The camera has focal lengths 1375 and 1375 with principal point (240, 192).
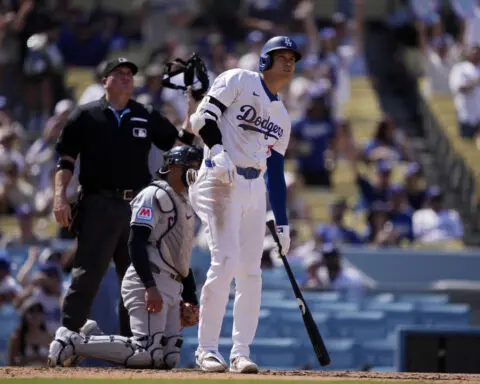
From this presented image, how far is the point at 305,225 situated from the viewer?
1464 centimetres

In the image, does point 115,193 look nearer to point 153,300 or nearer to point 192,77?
point 192,77

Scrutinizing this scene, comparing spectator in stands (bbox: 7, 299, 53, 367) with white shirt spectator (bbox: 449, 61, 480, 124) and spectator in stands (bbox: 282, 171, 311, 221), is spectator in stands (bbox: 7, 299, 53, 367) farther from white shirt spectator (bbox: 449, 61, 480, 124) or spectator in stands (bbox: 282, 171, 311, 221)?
white shirt spectator (bbox: 449, 61, 480, 124)

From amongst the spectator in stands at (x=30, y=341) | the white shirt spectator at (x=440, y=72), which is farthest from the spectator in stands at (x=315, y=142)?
the spectator in stands at (x=30, y=341)

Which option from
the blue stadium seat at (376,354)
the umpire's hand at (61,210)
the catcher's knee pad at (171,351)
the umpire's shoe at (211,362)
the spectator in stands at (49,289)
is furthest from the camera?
the blue stadium seat at (376,354)

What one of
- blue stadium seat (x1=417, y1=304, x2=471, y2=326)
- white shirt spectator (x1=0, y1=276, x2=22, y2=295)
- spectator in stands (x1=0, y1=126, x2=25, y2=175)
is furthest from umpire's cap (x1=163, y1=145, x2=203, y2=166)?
spectator in stands (x1=0, y1=126, x2=25, y2=175)

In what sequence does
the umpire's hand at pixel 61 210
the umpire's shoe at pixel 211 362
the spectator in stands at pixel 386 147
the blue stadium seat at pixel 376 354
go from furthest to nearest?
the spectator in stands at pixel 386 147
the blue stadium seat at pixel 376 354
the umpire's hand at pixel 61 210
the umpire's shoe at pixel 211 362

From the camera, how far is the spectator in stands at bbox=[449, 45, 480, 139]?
16.6 meters

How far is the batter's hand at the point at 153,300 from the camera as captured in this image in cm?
772

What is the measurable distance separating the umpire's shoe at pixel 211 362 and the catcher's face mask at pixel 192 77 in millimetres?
1751

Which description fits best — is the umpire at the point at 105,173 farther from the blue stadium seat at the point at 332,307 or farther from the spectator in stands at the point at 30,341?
the blue stadium seat at the point at 332,307

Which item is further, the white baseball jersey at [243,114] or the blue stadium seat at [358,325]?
the blue stadium seat at [358,325]

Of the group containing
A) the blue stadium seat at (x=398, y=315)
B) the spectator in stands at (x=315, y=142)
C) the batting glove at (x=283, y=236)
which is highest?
the spectator in stands at (x=315, y=142)

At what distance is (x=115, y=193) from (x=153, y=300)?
1031 mm

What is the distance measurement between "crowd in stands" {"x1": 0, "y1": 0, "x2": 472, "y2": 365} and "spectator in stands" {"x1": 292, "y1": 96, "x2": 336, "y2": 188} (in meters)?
0.01
